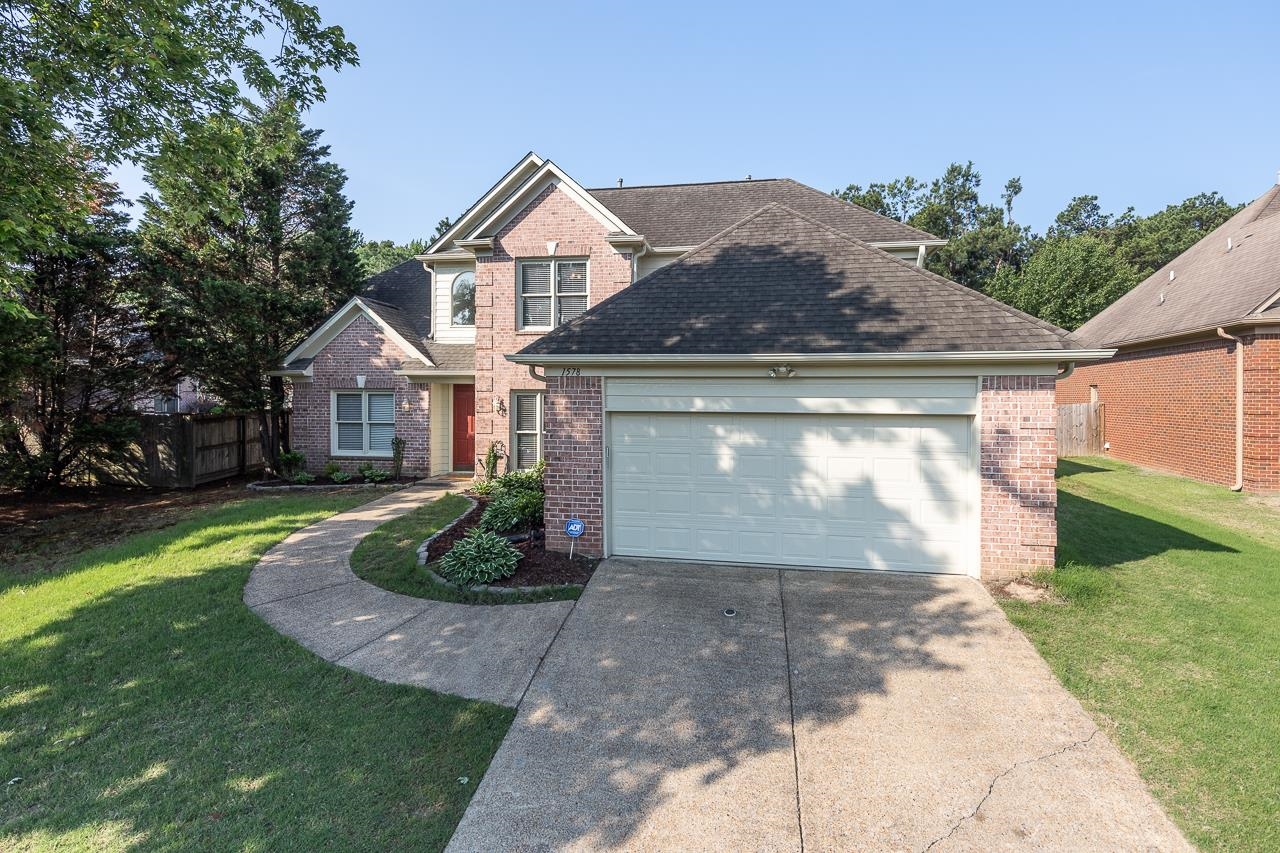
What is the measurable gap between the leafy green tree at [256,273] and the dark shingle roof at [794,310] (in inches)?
387

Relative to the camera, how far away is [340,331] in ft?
47.5

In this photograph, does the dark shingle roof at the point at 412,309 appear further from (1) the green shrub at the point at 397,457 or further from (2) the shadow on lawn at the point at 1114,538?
(2) the shadow on lawn at the point at 1114,538

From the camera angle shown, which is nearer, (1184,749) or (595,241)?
(1184,749)

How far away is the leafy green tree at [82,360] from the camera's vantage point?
1198 centimetres

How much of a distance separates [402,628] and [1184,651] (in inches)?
293

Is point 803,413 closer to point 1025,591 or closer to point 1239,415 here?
point 1025,591

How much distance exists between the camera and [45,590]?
6.96 metres

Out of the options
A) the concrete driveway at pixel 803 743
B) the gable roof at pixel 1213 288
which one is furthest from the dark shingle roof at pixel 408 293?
the gable roof at pixel 1213 288

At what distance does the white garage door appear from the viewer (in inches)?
269

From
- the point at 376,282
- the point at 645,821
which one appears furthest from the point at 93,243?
the point at 645,821

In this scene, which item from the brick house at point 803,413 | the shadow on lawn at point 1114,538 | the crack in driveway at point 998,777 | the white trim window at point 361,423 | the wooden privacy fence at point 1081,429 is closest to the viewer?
the crack in driveway at point 998,777

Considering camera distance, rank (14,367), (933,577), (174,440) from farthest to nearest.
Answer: (174,440)
(14,367)
(933,577)

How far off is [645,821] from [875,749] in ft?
5.64

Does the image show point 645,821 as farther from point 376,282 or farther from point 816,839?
point 376,282
